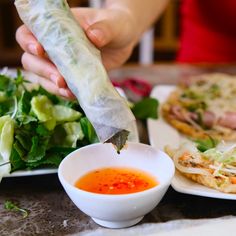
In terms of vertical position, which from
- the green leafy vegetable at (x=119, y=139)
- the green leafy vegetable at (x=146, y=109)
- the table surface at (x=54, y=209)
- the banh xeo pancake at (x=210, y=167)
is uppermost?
the green leafy vegetable at (x=119, y=139)

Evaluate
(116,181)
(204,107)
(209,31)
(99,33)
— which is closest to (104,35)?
(99,33)

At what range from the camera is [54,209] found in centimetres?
125

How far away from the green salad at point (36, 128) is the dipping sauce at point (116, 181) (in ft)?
0.50

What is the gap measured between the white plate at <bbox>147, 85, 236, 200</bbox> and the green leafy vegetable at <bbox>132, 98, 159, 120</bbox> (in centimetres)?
3

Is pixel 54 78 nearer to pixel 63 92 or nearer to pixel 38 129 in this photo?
pixel 63 92

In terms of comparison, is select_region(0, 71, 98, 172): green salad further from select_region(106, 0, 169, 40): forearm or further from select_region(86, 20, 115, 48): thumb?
select_region(106, 0, 169, 40): forearm

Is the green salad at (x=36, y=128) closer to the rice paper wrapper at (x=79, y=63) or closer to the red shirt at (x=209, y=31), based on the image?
the rice paper wrapper at (x=79, y=63)

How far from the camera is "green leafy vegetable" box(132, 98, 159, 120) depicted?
5.65ft

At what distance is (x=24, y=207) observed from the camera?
1261mm

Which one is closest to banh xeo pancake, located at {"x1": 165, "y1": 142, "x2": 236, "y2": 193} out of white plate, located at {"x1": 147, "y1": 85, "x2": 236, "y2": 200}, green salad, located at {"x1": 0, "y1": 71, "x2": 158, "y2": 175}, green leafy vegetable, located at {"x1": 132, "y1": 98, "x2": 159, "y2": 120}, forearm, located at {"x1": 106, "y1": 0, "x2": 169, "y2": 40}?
white plate, located at {"x1": 147, "y1": 85, "x2": 236, "y2": 200}

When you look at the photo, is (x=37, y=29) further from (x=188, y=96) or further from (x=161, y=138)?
(x=188, y=96)

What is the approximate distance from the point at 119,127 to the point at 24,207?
1.14ft

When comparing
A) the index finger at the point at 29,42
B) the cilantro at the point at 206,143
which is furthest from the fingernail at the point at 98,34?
the cilantro at the point at 206,143

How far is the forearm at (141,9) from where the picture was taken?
1842 millimetres
